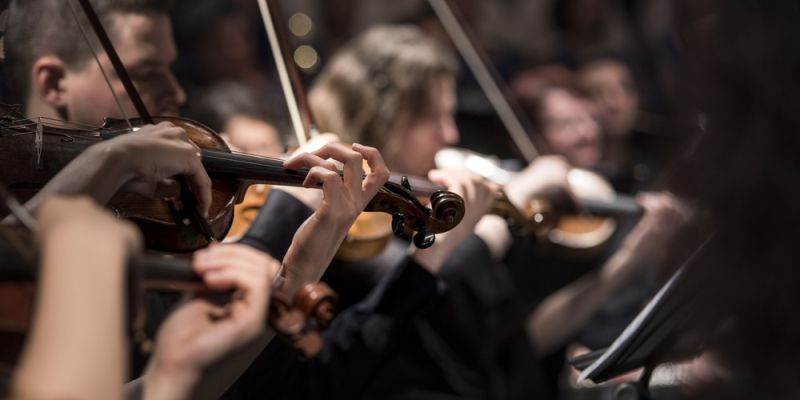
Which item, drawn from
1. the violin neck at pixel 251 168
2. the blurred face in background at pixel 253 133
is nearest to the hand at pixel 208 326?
the violin neck at pixel 251 168

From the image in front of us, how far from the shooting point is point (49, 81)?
1.21m

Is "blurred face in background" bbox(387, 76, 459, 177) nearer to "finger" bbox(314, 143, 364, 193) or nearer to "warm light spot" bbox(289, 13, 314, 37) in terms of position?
"finger" bbox(314, 143, 364, 193)

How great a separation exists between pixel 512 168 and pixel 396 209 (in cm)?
130

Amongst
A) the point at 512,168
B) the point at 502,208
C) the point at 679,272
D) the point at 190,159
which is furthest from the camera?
the point at 512,168

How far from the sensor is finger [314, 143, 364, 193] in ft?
3.92

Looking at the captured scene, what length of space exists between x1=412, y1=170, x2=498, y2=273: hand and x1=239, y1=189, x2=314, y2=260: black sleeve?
262 mm

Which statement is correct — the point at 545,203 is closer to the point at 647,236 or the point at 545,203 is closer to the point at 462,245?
the point at 462,245

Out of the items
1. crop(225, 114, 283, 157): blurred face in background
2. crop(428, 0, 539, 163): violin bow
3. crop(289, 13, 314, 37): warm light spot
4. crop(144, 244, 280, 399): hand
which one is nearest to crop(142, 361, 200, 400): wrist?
crop(144, 244, 280, 399): hand

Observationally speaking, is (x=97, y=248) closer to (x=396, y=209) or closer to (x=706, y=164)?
(x=706, y=164)

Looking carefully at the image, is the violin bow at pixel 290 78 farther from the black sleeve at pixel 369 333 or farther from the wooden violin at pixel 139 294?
the wooden violin at pixel 139 294

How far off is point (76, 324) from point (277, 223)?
621 millimetres

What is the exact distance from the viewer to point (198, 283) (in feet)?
2.93

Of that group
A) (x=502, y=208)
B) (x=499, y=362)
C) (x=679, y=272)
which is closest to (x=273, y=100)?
(x=502, y=208)

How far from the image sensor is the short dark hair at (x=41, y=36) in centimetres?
116
